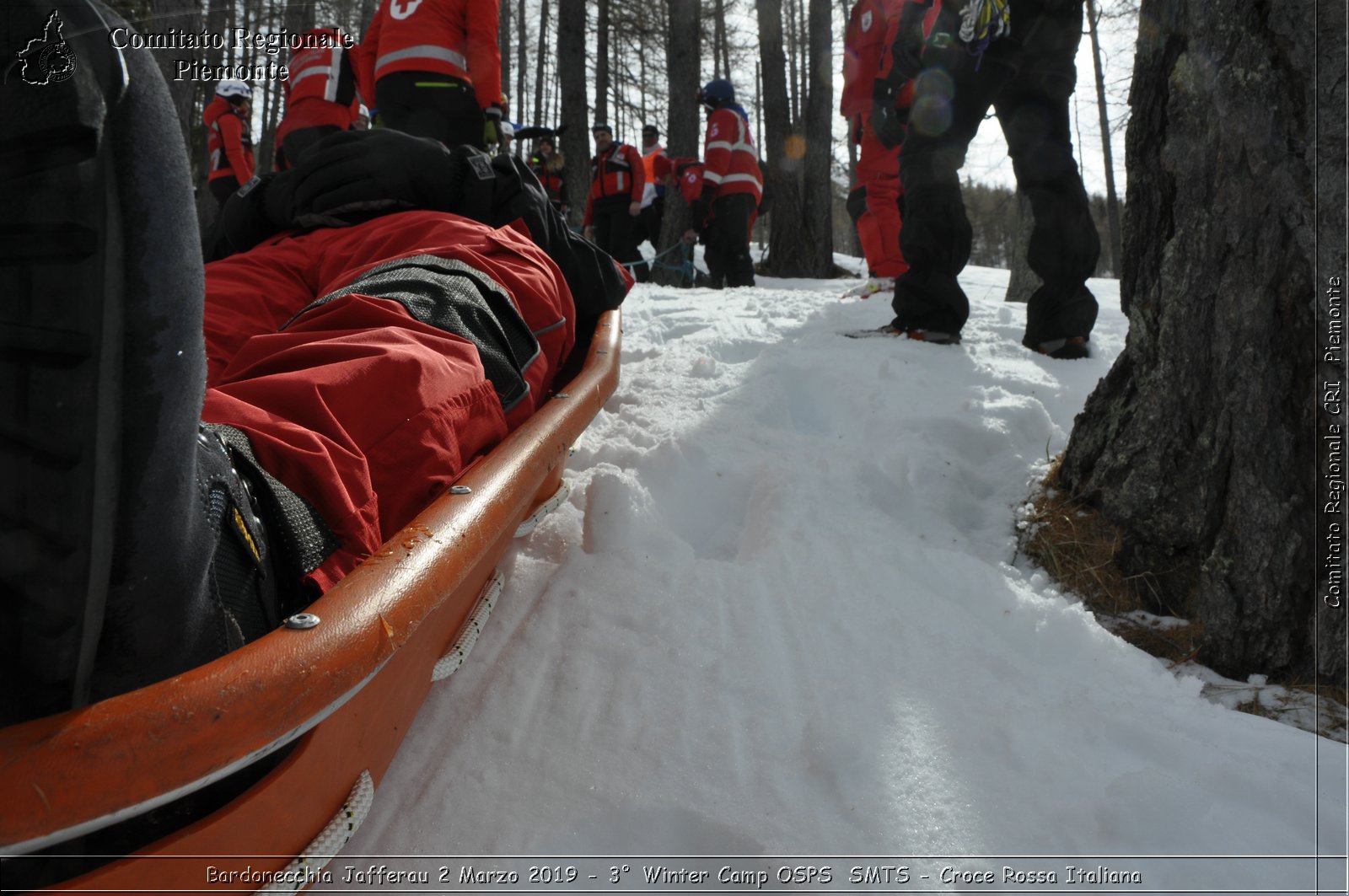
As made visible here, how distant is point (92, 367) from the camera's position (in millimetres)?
493

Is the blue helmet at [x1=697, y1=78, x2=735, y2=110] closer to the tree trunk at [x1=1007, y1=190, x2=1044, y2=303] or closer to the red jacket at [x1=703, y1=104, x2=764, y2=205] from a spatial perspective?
the red jacket at [x1=703, y1=104, x2=764, y2=205]

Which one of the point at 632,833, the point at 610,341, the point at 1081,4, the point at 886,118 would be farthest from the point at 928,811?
the point at 886,118

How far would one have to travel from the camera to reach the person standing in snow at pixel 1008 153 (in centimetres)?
267

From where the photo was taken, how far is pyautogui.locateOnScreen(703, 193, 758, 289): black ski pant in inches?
307

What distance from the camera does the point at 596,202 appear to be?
9344mm

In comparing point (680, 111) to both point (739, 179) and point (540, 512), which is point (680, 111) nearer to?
point (739, 179)

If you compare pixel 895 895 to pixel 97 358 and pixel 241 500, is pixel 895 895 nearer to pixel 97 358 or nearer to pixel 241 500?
pixel 241 500

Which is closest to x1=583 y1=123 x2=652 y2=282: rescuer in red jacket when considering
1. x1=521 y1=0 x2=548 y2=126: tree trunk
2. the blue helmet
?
the blue helmet

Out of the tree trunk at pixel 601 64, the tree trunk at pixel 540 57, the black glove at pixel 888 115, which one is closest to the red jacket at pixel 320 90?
the black glove at pixel 888 115

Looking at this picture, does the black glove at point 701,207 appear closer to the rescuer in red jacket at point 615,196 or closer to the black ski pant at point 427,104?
the rescuer in red jacket at point 615,196

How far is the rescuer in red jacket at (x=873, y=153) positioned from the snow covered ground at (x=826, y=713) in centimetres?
329

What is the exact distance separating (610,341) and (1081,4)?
2096 millimetres

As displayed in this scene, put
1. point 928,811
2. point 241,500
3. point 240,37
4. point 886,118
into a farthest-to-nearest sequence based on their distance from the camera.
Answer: point 886,118
point 240,37
point 928,811
point 241,500

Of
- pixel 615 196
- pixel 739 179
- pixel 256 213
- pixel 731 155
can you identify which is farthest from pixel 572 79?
pixel 256 213
